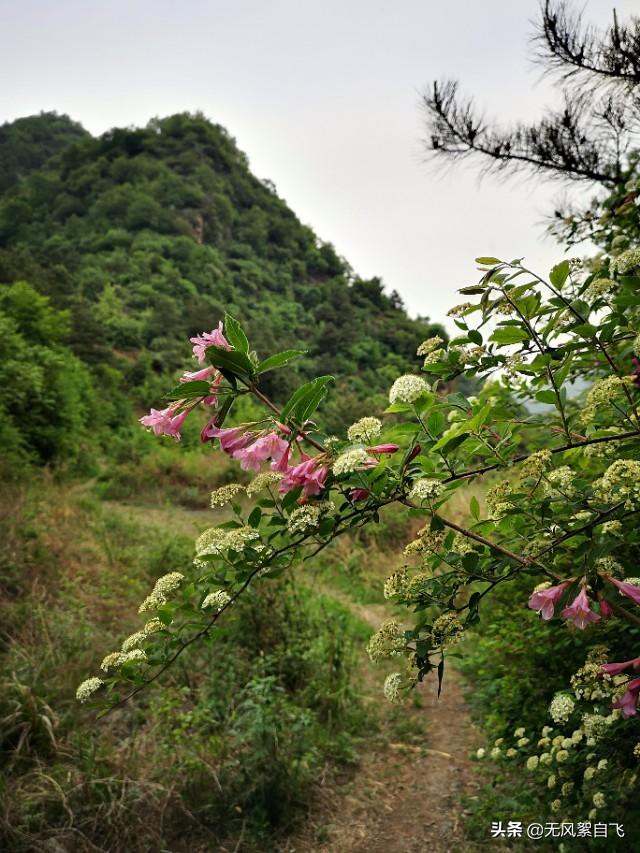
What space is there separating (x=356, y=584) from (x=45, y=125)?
60.9 metres

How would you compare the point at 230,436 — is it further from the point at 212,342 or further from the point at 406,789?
the point at 406,789

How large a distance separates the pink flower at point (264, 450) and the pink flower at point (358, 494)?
0.12m

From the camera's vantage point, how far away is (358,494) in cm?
83

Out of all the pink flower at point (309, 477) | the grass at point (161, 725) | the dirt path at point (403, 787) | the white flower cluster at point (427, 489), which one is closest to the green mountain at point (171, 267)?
the grass at point (161, 725)

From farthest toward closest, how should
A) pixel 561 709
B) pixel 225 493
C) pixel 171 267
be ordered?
pixel 171 267 < pixel 561 709 < pixel 225 493

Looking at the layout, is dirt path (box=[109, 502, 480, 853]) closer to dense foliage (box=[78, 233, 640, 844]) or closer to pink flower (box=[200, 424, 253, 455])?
dense foliage (box=[78, 233, 640, 844])

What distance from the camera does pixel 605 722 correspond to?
4.17ft

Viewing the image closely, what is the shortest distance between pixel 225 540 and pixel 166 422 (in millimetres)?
216

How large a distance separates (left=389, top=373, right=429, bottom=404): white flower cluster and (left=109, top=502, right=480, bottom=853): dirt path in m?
2.32

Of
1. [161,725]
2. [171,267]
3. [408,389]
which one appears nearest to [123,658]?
[408,389]

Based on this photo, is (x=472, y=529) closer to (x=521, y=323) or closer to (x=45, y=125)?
(x=521, y=323)

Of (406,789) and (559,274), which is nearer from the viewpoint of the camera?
(559,274)

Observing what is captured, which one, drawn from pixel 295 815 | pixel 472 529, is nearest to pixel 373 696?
pixel 295 815

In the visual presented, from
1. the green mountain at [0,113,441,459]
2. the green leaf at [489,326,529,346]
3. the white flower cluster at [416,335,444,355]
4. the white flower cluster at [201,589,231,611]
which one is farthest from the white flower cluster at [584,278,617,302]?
the green mountain at [0,113,441,459]
